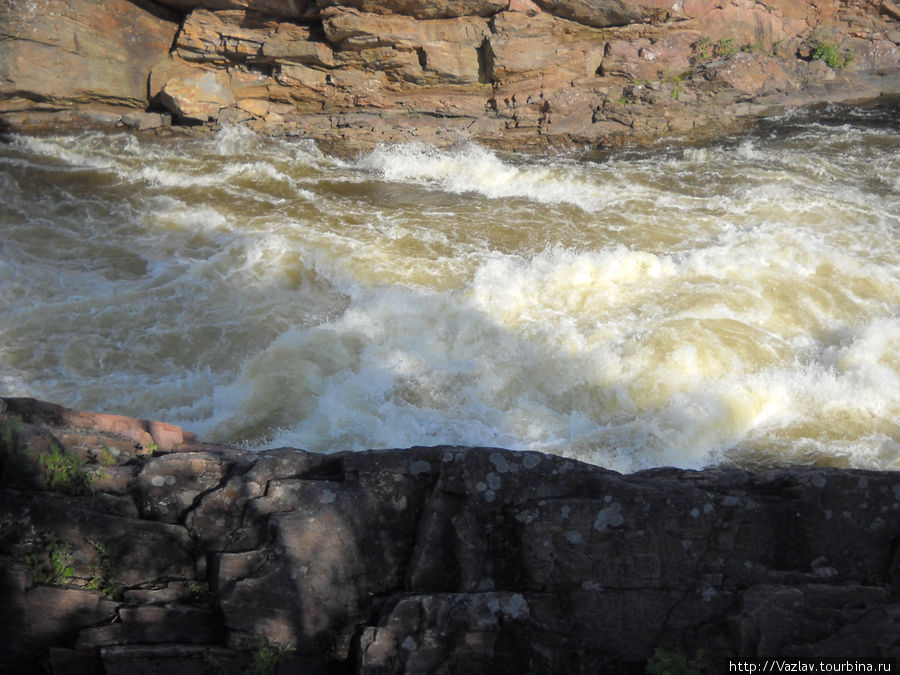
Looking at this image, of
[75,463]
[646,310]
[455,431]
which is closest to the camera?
[75,463]

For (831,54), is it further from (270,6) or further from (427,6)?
(270,6)

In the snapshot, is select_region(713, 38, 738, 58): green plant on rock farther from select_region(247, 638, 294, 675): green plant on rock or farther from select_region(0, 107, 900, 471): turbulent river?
select_region(247, 638, 294, 675): green plant on rock

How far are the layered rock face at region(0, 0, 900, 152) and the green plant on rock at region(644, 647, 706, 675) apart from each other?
10.8 metres

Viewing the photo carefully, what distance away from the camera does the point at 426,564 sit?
331 centimetres

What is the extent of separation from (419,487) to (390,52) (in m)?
10.7

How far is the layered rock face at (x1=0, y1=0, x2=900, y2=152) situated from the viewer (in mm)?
12469

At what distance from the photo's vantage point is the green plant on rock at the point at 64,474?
11.1 ft

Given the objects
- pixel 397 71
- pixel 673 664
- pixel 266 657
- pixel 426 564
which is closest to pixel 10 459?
pixel 266 657

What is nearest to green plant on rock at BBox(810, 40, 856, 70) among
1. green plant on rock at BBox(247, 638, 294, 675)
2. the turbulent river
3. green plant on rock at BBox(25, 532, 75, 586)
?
the turbulent river

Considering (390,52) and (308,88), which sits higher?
(390,52)

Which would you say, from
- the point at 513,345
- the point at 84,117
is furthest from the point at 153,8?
the point at 513,345

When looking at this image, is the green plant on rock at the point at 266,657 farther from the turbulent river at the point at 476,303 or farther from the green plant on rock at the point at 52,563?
the turbulent river at the point at 476,303

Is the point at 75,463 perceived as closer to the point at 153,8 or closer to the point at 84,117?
the point at 84,117

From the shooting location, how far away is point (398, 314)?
743cm
